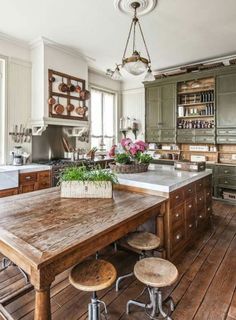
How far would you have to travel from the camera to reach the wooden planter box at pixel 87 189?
2129 millimetres

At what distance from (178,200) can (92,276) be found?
139cm

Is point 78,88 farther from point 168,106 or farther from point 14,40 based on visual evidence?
point 168,106

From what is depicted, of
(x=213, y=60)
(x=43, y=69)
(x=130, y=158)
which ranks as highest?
(x=213, y=60)

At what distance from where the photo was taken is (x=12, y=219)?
5.27 ft

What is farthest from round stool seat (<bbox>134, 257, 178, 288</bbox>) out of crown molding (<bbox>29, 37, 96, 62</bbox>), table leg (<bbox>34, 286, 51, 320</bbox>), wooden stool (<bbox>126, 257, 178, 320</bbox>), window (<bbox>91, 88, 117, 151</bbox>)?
window (<bbox>91, 88, 117, 151</bbox>)

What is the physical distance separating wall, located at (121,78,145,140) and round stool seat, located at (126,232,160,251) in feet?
15.2

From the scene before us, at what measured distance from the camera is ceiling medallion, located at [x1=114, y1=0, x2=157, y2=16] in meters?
2.88

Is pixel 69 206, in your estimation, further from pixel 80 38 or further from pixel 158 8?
pixel 80 38

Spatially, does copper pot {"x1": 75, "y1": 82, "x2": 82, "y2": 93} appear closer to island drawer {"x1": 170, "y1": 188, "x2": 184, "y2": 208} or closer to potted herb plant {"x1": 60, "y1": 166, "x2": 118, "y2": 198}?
potted herb plant {"x1": 60, "y1": 166, "x2": 118, "y2": 198}

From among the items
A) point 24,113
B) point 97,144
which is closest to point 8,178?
point 24,113

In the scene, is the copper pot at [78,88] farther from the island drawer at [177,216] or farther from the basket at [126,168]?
the island drawer at [177,216]

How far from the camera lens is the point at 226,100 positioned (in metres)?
4.75

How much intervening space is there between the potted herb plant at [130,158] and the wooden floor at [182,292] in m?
Answer: 1.06

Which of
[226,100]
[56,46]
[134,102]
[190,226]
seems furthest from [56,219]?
[134,102]
